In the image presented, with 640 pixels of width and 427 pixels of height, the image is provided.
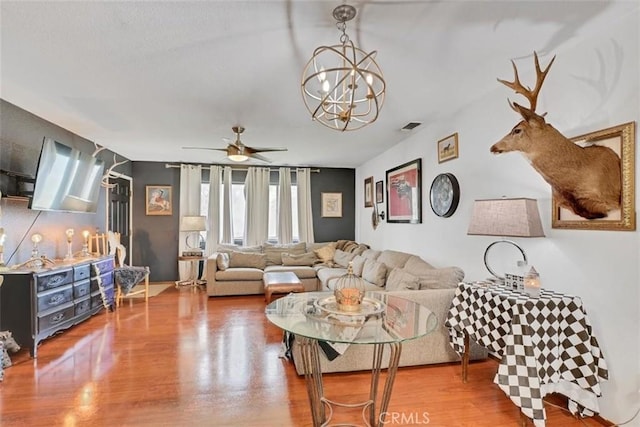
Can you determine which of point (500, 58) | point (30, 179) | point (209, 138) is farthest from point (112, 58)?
point (500, 58)

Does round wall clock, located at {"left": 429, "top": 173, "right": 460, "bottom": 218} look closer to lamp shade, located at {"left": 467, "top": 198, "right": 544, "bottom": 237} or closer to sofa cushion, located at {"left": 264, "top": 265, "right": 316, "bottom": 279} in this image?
lamp shade, located at {"left": 467, "top": 198, "right": 544, "bottom": 237}

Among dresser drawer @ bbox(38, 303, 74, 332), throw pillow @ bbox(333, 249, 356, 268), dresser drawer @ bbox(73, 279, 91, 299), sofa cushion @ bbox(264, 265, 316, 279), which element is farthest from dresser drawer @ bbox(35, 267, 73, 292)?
throw pillow @ bbox(333, 249, 356, 268)

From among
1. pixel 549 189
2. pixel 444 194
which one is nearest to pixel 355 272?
pixel 444 194

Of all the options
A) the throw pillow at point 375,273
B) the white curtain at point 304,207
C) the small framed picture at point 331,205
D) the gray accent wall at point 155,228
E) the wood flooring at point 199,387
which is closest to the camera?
the wood flooring at point 199,387

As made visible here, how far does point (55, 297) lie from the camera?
326 cm

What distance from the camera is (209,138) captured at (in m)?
4.55

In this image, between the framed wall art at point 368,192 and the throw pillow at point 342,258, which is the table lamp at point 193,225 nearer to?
the throw pillow at point 342,258

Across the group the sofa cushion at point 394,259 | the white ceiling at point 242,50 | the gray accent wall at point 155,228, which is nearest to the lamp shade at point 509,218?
the white ceiling at point 242,50

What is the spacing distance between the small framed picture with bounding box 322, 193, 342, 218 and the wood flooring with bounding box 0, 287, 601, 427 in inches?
150

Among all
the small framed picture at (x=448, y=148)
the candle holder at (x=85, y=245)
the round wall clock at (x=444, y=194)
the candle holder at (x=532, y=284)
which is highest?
the small framed picture at (x=448, y=148)

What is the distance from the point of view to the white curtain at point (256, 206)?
6.59 meters

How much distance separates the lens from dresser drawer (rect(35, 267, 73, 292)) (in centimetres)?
303

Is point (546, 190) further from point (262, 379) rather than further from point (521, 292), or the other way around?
point (262, 379)

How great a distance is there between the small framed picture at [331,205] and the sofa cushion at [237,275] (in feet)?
7.38
